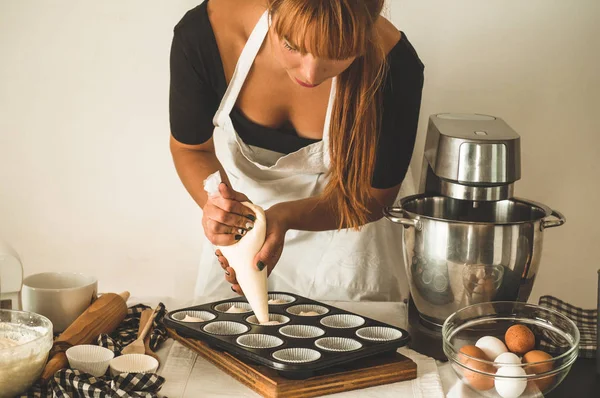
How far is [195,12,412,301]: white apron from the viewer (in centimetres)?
162

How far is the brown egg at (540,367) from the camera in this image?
1.01m

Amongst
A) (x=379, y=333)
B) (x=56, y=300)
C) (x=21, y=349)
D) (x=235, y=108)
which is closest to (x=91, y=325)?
(x=56, y=300)

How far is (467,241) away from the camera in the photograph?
120 centimetres

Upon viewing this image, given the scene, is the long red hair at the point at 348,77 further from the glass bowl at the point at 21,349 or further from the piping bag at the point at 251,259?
the glass bowl at the point at 21,349

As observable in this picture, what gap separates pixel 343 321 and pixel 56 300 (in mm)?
481

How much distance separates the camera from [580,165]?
1.96 m

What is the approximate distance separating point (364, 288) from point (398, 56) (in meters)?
0.54

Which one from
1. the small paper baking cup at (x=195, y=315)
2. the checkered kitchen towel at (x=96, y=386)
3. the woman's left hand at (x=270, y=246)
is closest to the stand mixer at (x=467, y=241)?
the woman's left hand at (x=270, y=246)

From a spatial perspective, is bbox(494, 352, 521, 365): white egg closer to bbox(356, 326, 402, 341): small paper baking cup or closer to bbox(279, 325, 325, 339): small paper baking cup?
bbox(356, 326, 402, 341): small paper baking cup

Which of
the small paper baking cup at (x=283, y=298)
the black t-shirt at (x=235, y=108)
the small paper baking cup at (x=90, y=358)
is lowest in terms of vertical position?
the small paper baking cup at (x=90, y=358)

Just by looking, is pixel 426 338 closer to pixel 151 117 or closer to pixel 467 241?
pixel 467 241

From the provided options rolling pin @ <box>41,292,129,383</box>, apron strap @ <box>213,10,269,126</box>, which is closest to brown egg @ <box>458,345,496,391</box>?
rolling pin @ <box>41,292,129,383</box>

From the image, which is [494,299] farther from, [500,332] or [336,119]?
[336,119]

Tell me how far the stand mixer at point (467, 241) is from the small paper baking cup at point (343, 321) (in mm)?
100
